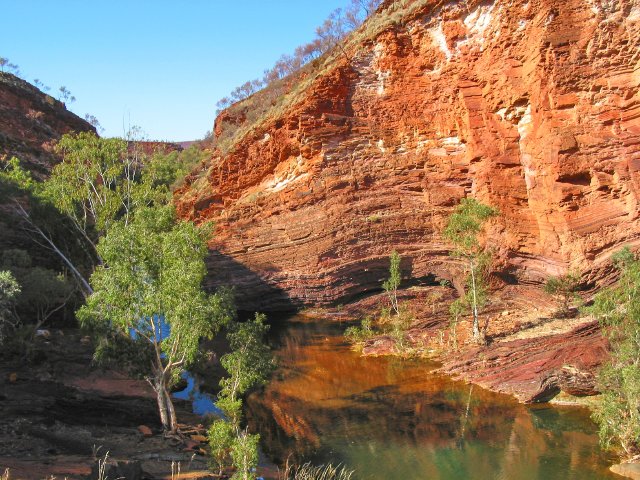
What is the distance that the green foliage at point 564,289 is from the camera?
19.7 meters

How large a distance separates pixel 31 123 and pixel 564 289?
47.9 metres

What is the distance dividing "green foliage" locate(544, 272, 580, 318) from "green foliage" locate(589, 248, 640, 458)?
644 centimetres

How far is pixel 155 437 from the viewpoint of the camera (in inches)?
483

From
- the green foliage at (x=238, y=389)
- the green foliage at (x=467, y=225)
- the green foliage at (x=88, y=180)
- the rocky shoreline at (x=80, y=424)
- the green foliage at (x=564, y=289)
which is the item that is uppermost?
the green foliage at (x=88, y=180)

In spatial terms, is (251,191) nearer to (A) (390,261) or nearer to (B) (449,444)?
(A) (390,261)

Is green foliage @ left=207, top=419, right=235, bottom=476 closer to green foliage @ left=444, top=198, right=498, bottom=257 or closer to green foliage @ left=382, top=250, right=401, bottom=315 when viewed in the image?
green foliage @ left=444, top=198, right=498, bottom=257

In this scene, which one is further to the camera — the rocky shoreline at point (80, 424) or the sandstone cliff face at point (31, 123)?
the sandstone cliff face at point (31, 123)

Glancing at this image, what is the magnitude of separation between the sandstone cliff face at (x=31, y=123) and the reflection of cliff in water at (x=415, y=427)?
1374 inches

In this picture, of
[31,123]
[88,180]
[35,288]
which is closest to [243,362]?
[35,288]

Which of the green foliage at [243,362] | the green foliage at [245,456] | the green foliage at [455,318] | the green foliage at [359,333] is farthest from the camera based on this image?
the green foliage at [359,333]

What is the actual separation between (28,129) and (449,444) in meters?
48.9

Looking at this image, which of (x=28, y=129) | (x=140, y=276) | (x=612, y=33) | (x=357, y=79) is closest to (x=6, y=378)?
(x=140, y=276)

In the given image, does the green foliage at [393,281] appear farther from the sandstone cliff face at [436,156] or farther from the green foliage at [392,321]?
the sandstone cliff face at [436,156]

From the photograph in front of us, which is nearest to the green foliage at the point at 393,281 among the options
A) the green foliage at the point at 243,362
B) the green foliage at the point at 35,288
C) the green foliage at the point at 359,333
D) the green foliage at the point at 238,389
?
the green foliage at the point at 359,333
